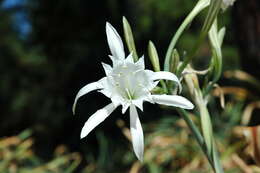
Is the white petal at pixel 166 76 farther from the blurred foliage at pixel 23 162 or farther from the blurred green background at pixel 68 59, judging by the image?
the blurred green background at pixel 68 59

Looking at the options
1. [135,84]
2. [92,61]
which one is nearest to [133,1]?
[92,61]

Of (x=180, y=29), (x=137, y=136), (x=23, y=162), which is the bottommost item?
(x=23, y=162)

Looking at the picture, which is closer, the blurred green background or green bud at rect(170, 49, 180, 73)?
green bud at rect(170, 49, 180, 73)

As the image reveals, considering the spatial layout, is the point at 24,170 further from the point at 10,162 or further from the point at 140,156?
the point at 140,156

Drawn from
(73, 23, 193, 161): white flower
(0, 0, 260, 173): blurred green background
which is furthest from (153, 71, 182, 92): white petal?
(0, 0, 260, 173): blurred green background

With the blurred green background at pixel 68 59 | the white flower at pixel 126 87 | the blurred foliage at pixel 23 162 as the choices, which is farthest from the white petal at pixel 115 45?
the blurred green background at pixel 68 59

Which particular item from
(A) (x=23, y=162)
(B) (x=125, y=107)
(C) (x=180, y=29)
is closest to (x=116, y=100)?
(B) (x=125, y=107)

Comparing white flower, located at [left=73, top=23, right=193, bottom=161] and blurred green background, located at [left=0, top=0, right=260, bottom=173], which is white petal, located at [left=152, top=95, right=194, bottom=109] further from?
blurred green background, located at [left=0, top=0, right=260, bottom=173]

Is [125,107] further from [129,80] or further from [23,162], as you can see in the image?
[23,162]
